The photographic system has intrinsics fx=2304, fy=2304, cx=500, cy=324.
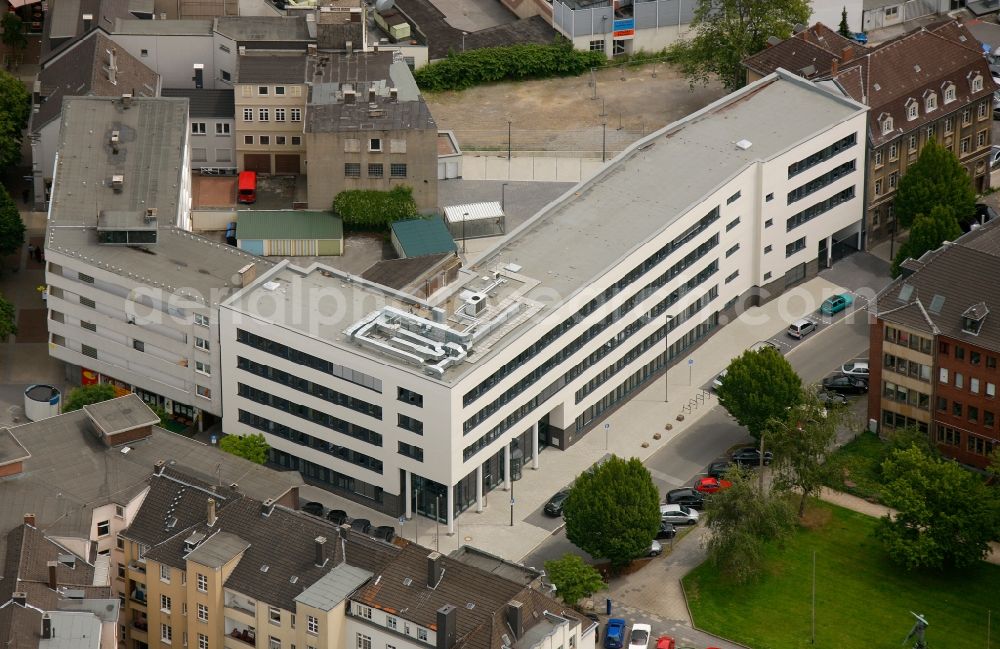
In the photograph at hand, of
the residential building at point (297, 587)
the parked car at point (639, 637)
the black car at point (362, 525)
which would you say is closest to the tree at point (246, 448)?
the black car at point (362, 525)

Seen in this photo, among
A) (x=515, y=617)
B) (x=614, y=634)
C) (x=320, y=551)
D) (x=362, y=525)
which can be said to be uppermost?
(x=320, y=551)

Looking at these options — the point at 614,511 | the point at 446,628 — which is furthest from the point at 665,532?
the point at 446,628

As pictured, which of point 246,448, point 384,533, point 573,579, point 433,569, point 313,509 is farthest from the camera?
point 313,509

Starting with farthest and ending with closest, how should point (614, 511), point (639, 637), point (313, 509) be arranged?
point (313, 509)
point (614, 511)
point (639, 637)

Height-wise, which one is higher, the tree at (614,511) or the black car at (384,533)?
the tree at (614,511)

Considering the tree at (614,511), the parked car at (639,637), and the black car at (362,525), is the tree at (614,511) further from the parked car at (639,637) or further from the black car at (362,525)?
the black car at (362,525)

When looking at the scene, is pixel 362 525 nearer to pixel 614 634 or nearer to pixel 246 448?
pixel 246 448
